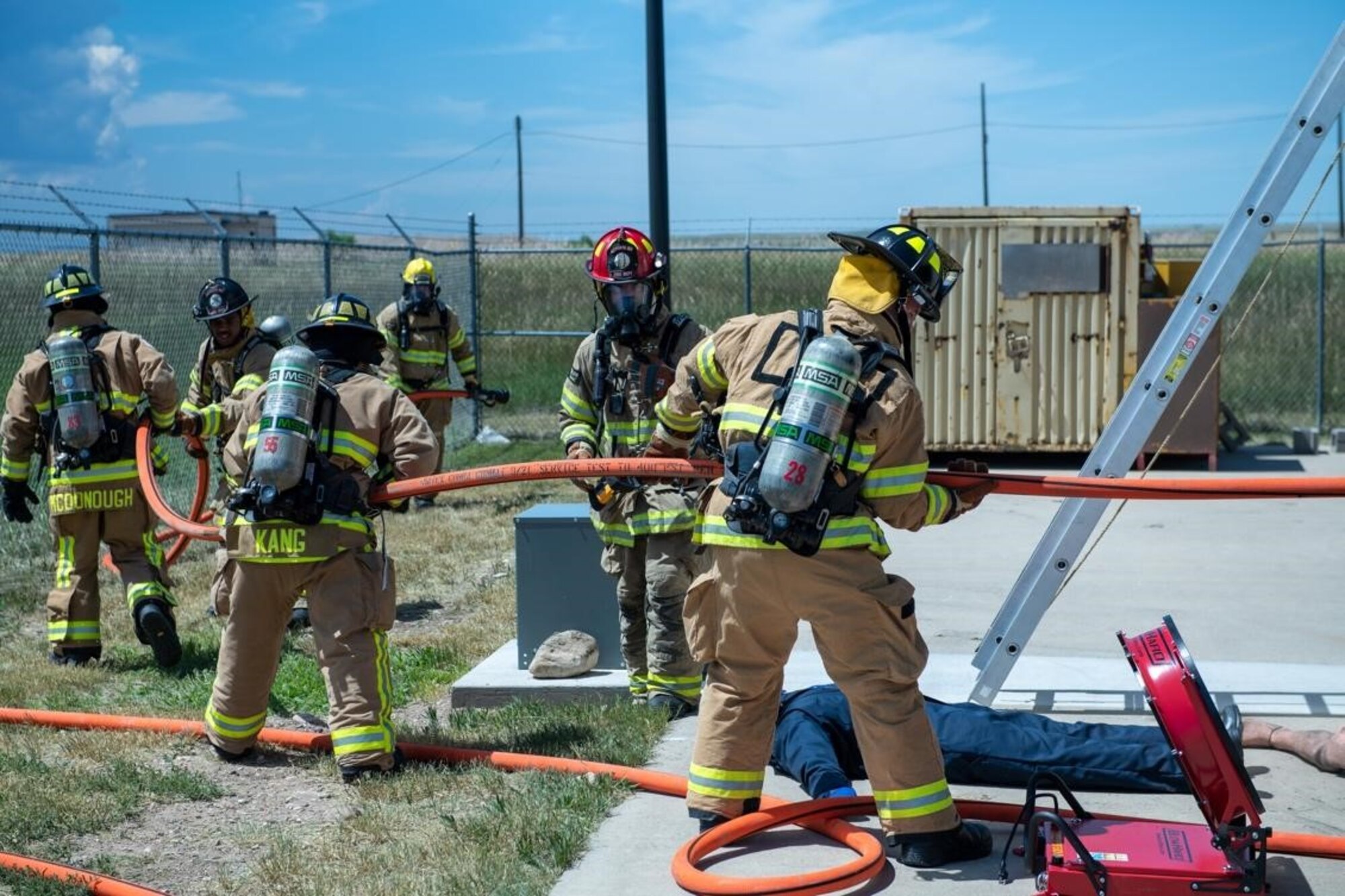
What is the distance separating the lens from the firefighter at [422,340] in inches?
473

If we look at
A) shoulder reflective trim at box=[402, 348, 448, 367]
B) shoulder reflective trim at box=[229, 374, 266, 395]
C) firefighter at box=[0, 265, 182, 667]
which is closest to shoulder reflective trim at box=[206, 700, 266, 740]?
firefighter at box=[0, 265, 182, 667]

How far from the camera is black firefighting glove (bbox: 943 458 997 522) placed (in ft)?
15.0

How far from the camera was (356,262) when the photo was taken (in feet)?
54.3

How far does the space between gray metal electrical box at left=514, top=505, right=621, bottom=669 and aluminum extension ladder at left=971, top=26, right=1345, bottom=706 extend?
1794mm

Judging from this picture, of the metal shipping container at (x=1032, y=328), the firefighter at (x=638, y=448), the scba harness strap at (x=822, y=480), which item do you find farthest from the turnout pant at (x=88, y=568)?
the metal shipping container at (x=1032, y=328)

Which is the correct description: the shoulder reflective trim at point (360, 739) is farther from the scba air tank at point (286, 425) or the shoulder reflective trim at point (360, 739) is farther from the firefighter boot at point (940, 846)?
the firefighter boot at point (940, 846)

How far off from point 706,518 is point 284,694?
3.29m

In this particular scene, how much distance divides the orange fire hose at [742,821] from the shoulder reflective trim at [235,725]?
19 centimetres

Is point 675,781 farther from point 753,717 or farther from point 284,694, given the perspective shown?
point 284,694

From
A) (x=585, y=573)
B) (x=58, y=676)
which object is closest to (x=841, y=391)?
(x=585, y=573)

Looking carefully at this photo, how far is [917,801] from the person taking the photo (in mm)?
4320

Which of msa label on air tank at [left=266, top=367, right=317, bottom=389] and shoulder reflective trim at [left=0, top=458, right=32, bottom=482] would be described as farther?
shoulder reflective trim at [left=0, top=458, right=32, bottom=482]

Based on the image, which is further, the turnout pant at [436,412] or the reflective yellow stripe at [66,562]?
the turnout pant at [436,412]

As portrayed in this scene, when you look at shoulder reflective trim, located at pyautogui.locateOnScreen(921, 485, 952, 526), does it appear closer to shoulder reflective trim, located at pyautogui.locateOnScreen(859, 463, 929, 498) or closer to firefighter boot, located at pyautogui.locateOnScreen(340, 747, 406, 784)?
shoulder reflective trim, located at pyautogui.locateOnScreen(859, 463, 929, 498)
